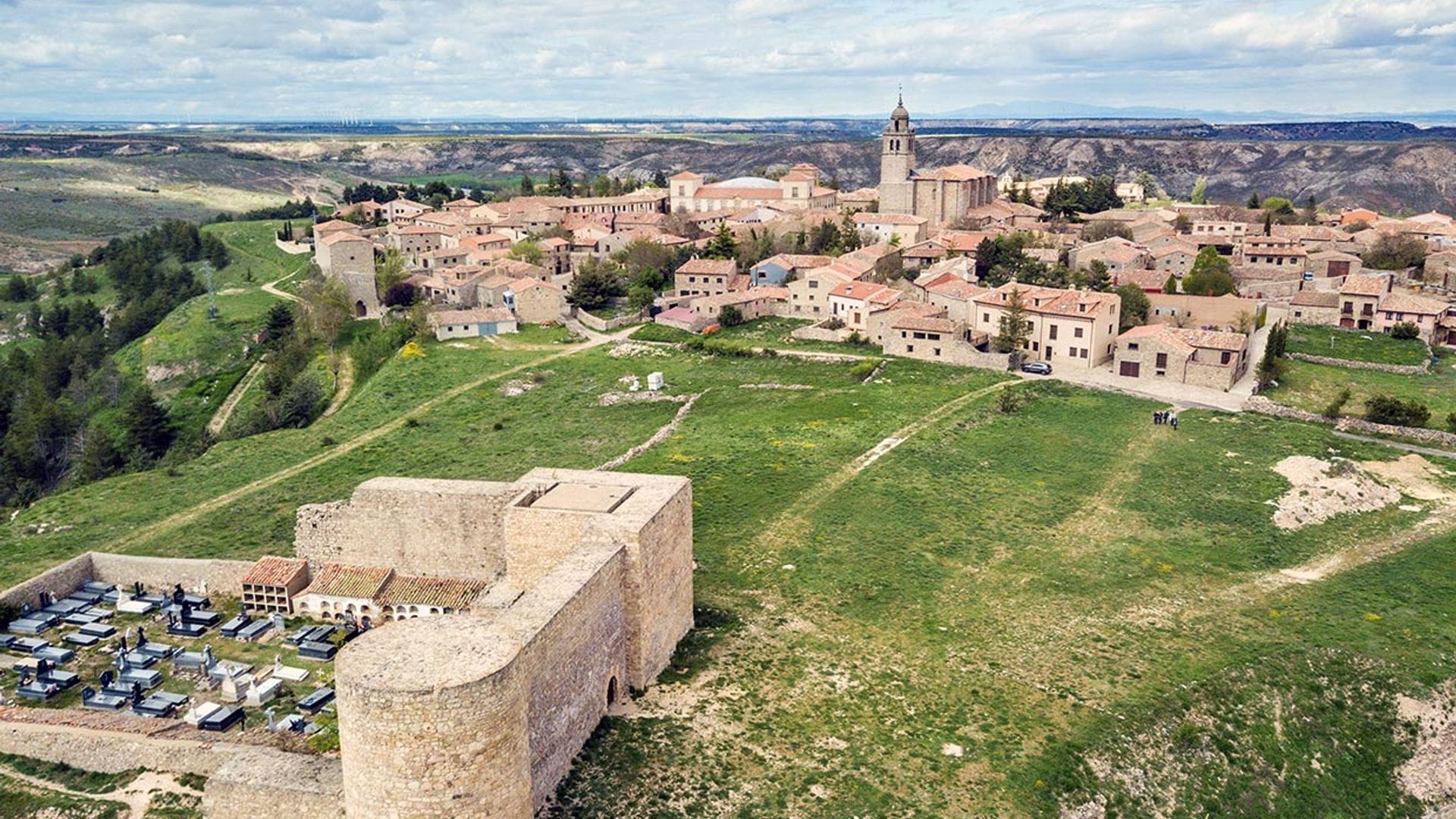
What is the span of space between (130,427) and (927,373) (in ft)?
139

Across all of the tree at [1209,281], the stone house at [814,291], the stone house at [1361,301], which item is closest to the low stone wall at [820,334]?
the stone house at [814,291]

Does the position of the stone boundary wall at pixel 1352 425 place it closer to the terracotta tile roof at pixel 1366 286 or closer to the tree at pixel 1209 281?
the tree at pixel 1209 281

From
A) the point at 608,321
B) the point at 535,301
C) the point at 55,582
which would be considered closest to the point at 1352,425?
the point at 608,321

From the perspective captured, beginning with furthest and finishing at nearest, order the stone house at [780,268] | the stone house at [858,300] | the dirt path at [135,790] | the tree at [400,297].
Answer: the tree at [400,297], the stone house at [780,268], the stone house at [858,300], the dirt path at [135,790]

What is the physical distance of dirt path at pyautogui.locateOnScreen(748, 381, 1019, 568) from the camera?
31594mm

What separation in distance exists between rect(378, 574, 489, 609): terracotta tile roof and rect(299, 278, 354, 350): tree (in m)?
43.1

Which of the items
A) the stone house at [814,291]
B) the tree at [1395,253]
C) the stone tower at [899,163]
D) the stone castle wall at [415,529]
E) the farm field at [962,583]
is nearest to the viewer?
the farm field at [962,583]

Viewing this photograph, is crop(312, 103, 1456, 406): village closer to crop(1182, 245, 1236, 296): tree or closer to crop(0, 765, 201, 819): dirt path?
crop(1182, 245, 1236, 296): tree

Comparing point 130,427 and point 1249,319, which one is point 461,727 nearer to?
point 130,427

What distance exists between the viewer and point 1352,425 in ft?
A: 144

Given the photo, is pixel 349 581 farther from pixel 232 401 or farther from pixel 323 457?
pixel 232 401

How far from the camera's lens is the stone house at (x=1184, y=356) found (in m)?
50.5

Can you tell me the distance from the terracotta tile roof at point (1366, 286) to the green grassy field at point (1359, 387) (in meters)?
7.41

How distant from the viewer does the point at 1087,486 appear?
37281 millimetres
